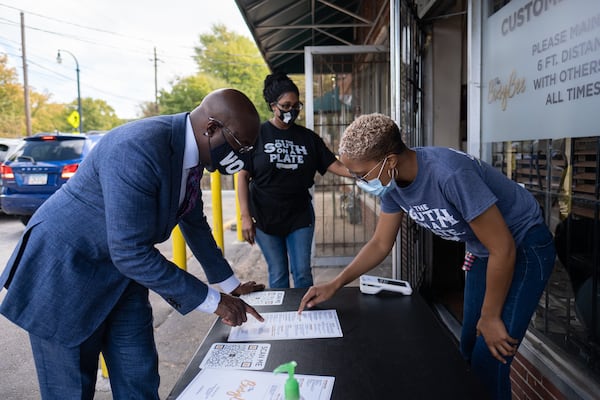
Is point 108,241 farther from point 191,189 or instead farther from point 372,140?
point 372,140

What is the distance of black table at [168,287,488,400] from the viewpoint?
1187 millimetres

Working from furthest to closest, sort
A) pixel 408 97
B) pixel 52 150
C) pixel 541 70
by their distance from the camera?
pixel 52 150 → pixel 408 97 → pixel 541 70

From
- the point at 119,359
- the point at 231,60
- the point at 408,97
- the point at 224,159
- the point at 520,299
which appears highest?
the point at 231,60

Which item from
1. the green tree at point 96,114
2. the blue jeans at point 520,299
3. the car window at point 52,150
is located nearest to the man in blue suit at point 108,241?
the blue jeans at point 520,299

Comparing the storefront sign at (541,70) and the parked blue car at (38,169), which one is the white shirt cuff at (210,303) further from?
the parked blue car at (38,169)

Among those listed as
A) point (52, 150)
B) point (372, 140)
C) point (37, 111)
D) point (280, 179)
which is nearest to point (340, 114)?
point (280, 179)

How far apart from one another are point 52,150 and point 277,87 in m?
6.64

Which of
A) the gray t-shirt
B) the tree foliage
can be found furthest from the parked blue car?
the tree foliage

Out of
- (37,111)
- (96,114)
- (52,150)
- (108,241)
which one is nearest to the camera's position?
(108,241)

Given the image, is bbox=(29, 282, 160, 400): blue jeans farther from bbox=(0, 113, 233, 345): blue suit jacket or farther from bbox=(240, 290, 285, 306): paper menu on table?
bbox=(240, 290, 285, 306): paper menu on table

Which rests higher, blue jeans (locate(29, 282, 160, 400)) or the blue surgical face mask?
the blue surgical face mask

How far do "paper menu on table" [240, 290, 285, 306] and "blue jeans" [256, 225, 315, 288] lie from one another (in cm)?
96

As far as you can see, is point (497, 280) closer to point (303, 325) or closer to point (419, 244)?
point (303, 325)

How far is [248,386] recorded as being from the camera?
1239mm
